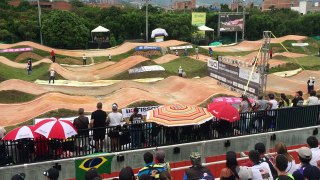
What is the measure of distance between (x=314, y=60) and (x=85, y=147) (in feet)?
136

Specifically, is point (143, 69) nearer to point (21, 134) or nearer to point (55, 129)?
point (55, 129)

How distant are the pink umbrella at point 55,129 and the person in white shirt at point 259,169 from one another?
5374mm

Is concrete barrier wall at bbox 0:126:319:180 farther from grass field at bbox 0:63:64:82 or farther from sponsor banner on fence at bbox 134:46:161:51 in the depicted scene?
sponsor banner on fence at bbox 134:46:161:51

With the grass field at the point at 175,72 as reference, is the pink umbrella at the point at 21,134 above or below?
above

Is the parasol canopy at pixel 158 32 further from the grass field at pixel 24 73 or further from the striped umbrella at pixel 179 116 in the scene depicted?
the striped umbrella at pixel 179 116

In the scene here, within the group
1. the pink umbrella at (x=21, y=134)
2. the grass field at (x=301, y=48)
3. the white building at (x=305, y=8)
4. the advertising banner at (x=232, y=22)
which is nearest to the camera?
the pink umbrella at (x=21, y=134)

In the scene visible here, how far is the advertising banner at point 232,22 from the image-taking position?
197 ft

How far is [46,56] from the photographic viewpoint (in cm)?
4391

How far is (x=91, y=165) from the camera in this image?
867 cm

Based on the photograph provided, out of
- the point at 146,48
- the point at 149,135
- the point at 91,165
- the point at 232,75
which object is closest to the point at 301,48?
the point at 146,48

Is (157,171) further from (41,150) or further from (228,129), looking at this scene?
(228,129)

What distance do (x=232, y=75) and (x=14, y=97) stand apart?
15334 mm

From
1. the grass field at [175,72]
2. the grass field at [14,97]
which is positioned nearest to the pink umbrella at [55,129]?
the grass field at [14,97]

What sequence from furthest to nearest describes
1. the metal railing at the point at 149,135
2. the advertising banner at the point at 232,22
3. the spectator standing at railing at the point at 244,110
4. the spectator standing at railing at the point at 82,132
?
the advertising banner at the point at 232,22 → the spectator standing at railing at the point at 244,110 → the spectator standing at railing at the point at 82,132 → the metal railing at the point at 149,135
